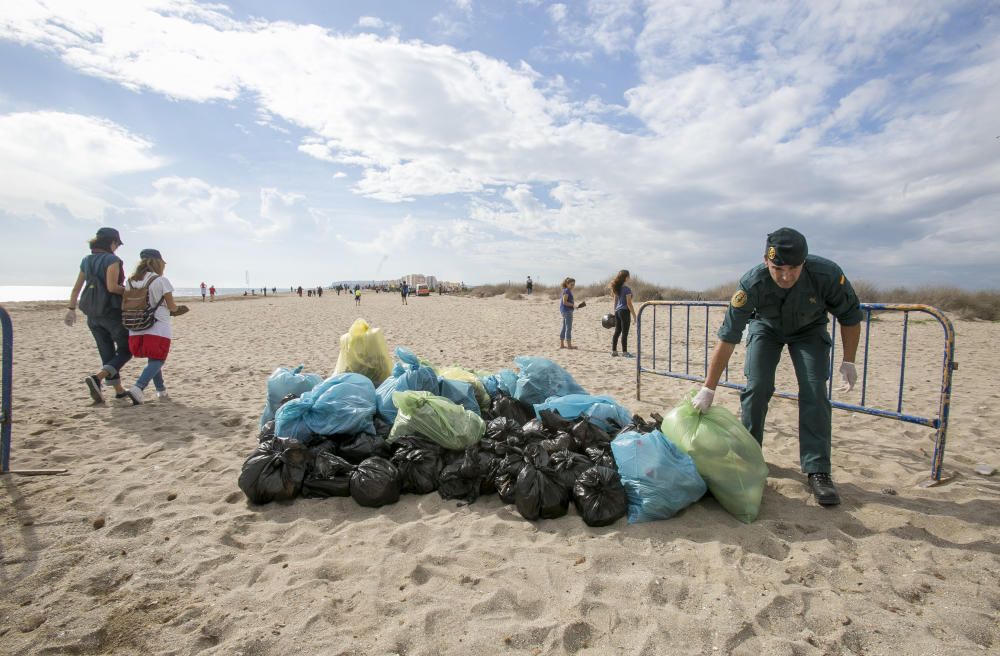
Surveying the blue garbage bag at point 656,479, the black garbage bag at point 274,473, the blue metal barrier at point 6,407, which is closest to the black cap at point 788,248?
the blue garbage bag at point 656,479

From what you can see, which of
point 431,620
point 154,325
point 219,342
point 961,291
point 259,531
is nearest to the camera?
point 431,620

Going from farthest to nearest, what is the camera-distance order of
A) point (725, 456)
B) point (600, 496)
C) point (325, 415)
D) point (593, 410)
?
point (593, 410)
point (325, 415)
point (725, 456)
point (600, 496)

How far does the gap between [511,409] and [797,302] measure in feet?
7.32

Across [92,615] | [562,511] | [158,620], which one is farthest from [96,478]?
[562,511]

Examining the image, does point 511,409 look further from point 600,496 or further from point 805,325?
point 805,325

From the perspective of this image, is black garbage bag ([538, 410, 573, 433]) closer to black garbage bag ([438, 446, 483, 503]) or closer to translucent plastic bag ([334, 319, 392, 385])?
black garbage bag ([438, 446, 483, 503])

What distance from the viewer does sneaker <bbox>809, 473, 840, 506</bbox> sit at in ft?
9.33

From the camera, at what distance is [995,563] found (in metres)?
2.29

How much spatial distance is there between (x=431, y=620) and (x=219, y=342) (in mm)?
11132

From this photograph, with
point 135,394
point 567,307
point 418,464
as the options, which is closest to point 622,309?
point 567,307

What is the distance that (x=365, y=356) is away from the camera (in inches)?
182

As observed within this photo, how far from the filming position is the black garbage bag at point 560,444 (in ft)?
10.5

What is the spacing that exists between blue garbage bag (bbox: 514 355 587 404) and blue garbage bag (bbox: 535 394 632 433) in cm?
31

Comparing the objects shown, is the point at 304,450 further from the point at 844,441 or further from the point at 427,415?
the point at 844,441
